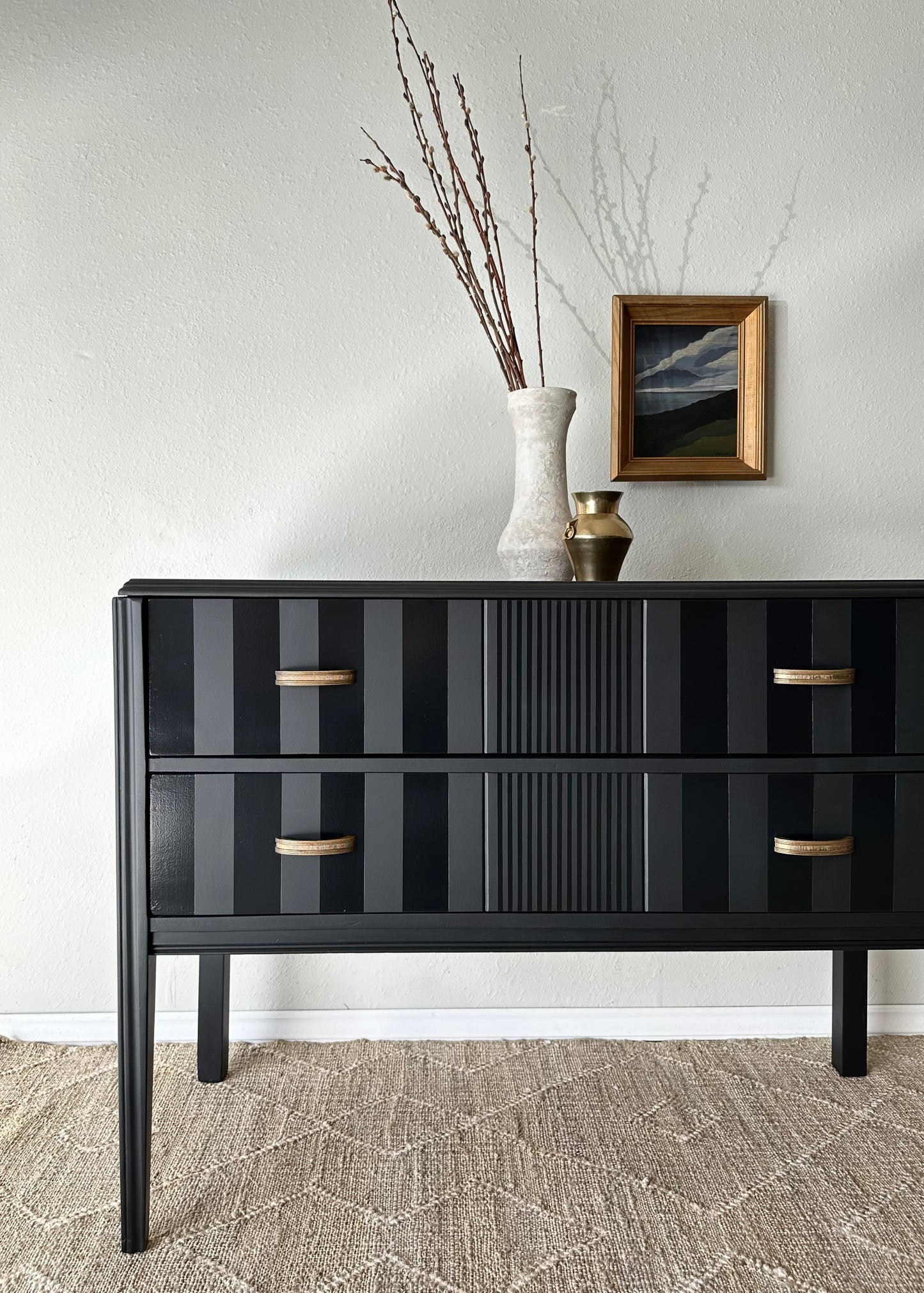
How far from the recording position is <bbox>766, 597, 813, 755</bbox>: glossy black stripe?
4.07 ft

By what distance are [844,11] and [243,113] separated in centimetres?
119

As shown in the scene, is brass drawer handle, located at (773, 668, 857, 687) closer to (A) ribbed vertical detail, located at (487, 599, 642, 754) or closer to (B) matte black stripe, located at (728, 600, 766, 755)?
(B) matte black stripe, located at (728, 600, 766, 755)

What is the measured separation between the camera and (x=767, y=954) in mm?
1792

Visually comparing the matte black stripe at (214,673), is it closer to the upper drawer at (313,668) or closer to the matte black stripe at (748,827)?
the upper drawer at (313,668)

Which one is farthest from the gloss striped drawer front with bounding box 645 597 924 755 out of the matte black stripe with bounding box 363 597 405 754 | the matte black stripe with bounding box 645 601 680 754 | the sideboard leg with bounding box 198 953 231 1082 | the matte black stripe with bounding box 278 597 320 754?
the sideboard leg with bounding box 198 953 231 1082

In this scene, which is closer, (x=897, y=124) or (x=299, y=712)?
(x=299, y=712)

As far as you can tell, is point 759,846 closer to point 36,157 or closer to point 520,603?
point 520,603

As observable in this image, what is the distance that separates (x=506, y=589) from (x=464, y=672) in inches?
5.1

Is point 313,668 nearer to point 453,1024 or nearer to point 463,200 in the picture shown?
point 453,1024

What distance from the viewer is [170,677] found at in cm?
121

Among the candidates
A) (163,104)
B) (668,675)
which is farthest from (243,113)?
Answer: (668,675)

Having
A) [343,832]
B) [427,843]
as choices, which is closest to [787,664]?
[427,843]

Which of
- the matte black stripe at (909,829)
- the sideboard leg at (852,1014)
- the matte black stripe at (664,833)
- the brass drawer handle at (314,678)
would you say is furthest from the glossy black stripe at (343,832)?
the sideboard leg at (852,1014)

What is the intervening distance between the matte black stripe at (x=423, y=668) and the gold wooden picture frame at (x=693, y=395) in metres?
0.69
